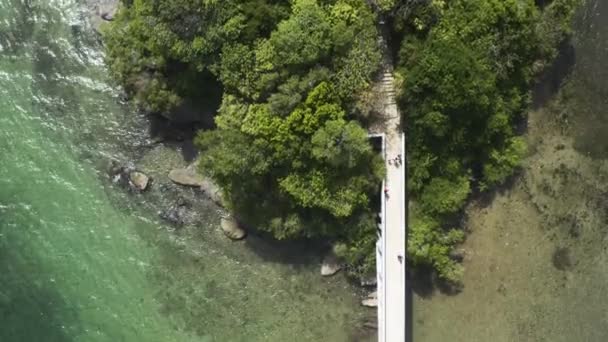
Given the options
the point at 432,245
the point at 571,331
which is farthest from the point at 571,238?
the point at 432,245

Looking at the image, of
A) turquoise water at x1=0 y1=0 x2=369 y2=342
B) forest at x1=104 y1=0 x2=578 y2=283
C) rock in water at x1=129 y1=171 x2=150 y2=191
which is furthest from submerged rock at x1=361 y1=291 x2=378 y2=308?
rock in water at x1=129 y1=171 x2=150 y2=191

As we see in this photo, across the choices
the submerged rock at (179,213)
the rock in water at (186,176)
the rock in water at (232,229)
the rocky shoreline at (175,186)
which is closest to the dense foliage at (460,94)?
the rocky shoreline at (175,186)

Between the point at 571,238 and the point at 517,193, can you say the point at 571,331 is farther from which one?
the point at 517,193

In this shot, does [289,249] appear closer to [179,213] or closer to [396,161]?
[179,213]

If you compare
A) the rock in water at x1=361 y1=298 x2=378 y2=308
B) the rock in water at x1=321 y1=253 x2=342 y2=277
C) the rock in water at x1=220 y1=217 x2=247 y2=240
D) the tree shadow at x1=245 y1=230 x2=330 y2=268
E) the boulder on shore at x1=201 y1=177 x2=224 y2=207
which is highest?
the boulder on shore at x1=201 y1=177 x2=224 y2=207

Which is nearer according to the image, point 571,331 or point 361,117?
point 361,117

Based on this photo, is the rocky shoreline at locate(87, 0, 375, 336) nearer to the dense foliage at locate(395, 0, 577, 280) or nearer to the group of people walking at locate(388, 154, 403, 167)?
the dense foliage at locate(395, 0, 577, 280)
